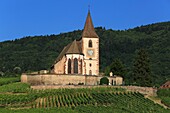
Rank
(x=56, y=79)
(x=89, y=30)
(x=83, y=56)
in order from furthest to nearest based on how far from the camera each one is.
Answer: (x=89, y=30), (x=83, y=56), (x=56, y=79)

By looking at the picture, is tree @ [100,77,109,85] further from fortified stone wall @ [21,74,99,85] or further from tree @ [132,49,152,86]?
tree @ [132,49,152,86]

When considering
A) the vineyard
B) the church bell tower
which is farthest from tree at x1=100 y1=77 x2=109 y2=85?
the church bell tower

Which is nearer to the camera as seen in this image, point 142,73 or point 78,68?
point 142,73

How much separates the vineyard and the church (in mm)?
4765

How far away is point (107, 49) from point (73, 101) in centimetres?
10160

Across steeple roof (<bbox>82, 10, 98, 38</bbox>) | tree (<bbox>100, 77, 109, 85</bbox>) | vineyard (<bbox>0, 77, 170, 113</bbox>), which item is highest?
steeple roof (<bbox>82, 10, 98, 38</bbox>)

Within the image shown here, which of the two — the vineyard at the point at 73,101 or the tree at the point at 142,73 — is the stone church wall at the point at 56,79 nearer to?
the vineyard at the point at 73,101

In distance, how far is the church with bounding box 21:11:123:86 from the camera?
74188mm

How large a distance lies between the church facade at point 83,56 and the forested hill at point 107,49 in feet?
113

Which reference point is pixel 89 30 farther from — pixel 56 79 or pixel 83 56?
pixel 56 79

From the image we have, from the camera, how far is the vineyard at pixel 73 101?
5409 cm

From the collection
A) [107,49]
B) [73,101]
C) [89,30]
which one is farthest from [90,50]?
[107,49]

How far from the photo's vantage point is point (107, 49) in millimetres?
160625

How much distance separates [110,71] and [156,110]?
2983cm
